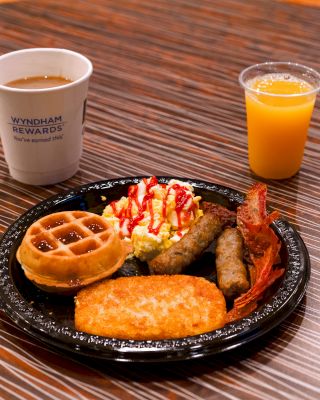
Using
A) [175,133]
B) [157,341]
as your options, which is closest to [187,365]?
[157,341]

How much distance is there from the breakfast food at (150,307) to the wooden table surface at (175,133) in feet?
0.24

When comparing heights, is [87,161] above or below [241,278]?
below

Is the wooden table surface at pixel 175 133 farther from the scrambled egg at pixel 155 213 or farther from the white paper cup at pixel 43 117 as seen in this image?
the scrambled egg at pixel 155 213

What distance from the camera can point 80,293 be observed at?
1.51m

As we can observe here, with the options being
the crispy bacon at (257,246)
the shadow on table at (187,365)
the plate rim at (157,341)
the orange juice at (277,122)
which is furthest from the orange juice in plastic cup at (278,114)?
the shadow on table at (187,365)

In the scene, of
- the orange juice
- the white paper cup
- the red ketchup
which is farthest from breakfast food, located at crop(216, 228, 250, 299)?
the white paper cup

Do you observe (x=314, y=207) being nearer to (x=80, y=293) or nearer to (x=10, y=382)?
(x=80, y=293)

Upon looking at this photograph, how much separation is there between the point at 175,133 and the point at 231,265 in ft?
2.89

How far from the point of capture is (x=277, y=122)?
200 cm

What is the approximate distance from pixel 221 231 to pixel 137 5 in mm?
1968

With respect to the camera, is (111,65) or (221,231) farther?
(111,65)

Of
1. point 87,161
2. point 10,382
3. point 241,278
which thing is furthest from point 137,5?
point 10,382

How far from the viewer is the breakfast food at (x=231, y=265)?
1516mm

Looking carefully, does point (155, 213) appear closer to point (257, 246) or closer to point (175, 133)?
point (257, 246)
